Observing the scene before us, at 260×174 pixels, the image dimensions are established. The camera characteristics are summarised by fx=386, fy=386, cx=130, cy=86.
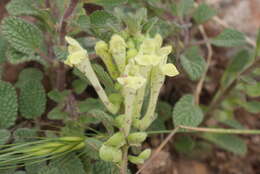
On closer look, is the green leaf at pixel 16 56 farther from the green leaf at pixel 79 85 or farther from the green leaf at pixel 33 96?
the green leaf at pixel 79 85

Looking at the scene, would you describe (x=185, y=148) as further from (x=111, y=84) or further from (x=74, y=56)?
(x=74, y=56)

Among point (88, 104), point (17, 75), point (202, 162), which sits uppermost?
point (17, 75)

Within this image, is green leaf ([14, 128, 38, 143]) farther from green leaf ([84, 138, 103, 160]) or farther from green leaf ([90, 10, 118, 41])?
green leaf ([90, 10, 118, 41])

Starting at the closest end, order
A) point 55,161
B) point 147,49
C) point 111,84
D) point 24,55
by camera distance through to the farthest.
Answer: point 147,49
point 111,84
point 55,161
point 24,55

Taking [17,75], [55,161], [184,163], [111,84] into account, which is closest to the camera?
[111,84]

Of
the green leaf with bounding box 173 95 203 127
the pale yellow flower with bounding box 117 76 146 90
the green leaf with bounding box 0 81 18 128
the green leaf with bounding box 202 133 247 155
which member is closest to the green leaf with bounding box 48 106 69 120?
the green leaf with bounding box 0 81 18 128

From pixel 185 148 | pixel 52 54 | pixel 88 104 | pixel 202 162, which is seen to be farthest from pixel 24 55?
pixel 202 162
